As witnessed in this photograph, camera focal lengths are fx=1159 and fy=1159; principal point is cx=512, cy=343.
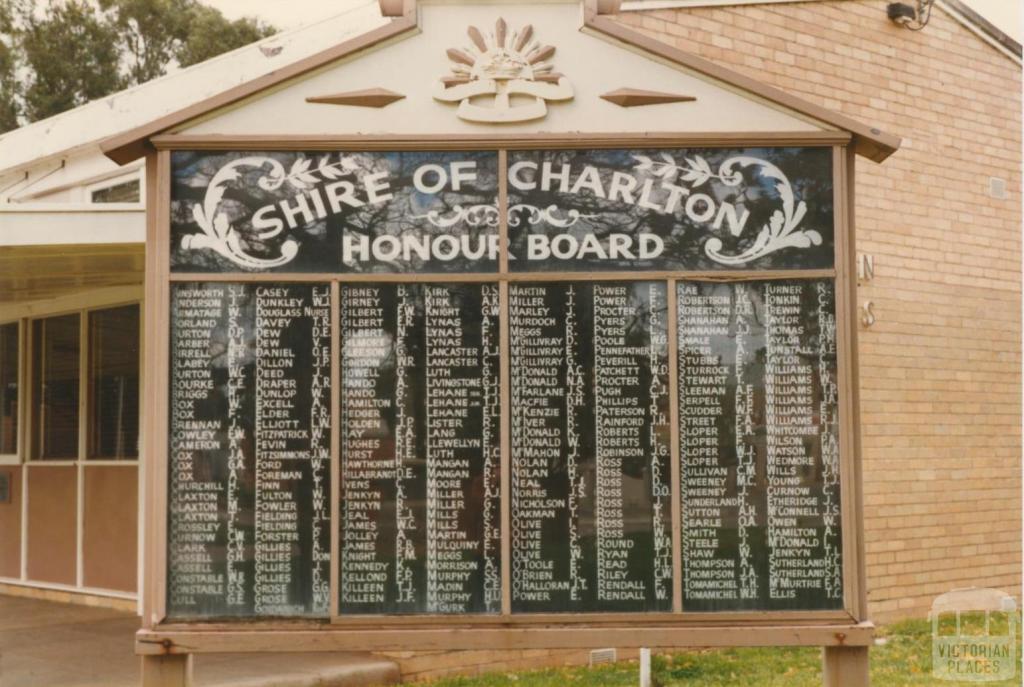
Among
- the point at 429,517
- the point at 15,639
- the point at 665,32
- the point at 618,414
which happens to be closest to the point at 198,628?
the point at 429,517

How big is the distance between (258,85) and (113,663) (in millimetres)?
4197

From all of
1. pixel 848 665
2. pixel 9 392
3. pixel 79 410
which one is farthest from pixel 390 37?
pixel 9 392

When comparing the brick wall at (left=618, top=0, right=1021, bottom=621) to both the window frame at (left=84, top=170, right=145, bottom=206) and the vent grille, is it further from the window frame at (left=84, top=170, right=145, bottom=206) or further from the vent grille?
the window frame at (left=84, top=170, right=145, bottom=206)

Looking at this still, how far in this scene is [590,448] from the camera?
546 centimetres

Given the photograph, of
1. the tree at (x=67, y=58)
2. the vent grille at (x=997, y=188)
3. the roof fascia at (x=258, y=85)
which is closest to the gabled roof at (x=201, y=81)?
the roof fascia at (x=258, y=85)

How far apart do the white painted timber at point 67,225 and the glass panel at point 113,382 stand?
2.41 metres

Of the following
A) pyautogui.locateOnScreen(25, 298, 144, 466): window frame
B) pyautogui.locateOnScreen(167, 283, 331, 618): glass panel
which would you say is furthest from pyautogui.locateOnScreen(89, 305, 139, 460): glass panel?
pyautogui.locateOnScreen(167, 283, 331, 618): glass panel

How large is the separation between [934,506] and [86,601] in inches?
287

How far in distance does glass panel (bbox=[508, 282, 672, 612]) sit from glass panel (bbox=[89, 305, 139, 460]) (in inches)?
206

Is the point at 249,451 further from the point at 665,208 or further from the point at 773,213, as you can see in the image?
the point at 773,213

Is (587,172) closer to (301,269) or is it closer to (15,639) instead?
(301,269)

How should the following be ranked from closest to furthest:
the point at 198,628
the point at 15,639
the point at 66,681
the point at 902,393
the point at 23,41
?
the point at 198,628 < the point at 66,681 < the point at 15,639 < the point at 902,393 < the point at 23,41

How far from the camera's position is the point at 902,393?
31.7ft

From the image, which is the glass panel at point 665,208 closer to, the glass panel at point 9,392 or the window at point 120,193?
the window at point 120,193
